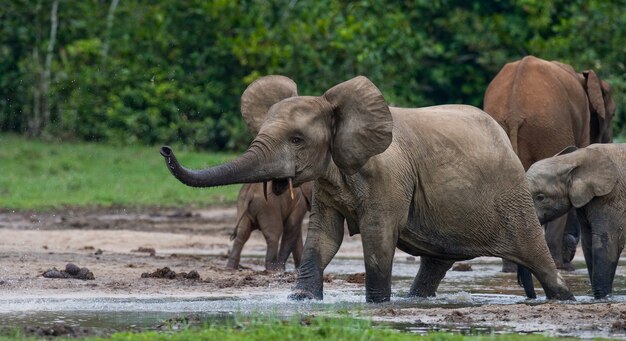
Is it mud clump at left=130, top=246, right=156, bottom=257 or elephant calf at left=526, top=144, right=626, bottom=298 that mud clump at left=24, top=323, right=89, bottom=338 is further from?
mud clump at left=130, top=246, right=156, bottom=257

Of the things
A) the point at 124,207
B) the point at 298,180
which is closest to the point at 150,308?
the point at 298,180

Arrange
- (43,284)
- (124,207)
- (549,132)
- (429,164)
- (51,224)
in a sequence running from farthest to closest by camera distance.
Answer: (124,207)
(51,224)
(549,132)
(43,284)
(429,164)

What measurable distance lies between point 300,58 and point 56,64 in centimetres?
428

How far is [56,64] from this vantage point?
25.9 meters

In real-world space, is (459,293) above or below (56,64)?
below

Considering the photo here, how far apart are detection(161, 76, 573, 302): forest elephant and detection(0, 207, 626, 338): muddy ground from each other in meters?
0.37

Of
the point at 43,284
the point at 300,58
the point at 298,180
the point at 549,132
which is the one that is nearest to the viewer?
the point at 298,180

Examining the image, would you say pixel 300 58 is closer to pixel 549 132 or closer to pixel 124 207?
pixel 124 207

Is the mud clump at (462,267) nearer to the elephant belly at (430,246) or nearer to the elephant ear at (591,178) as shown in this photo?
the elephant ear at (591,178)

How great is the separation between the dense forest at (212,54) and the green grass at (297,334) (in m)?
16.7

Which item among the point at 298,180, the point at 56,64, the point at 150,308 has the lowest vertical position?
the point at 150,308

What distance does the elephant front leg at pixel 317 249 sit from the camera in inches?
416

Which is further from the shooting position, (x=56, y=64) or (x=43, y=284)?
(x=56, y=64)

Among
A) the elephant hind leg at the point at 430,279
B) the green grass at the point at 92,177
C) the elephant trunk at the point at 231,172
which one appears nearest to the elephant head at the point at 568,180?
the elephant hind leg at the point at 430,279
